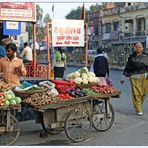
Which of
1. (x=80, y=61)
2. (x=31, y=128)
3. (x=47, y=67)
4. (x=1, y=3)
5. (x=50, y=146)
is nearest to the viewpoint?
(x=50, y=146)

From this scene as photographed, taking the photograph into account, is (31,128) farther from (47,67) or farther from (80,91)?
(47,67)

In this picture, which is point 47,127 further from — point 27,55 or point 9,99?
point 27,55

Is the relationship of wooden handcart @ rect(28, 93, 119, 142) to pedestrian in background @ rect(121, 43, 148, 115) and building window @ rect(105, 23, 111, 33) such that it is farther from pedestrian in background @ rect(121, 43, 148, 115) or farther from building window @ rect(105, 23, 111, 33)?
building window @ rect(105, 23, 111, 33)

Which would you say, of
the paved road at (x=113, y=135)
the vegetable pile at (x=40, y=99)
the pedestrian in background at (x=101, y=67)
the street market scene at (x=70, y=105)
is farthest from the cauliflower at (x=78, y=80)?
the pedestrian in background at (x=101, y=67)

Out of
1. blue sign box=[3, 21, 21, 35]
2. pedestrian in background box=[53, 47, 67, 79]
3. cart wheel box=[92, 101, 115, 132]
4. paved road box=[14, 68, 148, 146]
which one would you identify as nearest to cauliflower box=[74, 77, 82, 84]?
cart wheel box=[92, 101, 115, 132]

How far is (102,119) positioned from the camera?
290 inches

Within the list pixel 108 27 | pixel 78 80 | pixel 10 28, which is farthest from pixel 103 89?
pixel 108 27

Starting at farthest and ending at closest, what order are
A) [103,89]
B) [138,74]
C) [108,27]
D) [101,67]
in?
[108,27] < [101,67] < [138,74] < [103,89]

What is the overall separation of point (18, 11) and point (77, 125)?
5632 millimetres

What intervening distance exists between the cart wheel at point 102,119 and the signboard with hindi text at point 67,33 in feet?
9.91

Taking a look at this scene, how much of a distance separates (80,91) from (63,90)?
0.30 m

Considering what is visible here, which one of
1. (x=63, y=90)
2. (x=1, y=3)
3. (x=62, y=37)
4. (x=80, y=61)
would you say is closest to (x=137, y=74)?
(x=62, y=37)

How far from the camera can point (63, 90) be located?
6.78 metres

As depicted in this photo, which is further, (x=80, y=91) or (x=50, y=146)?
(x=80, y=91)
